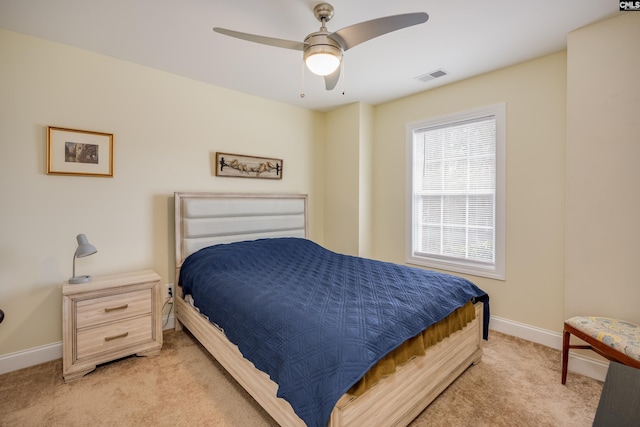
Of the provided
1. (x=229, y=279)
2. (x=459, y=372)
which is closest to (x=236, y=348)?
(x=229, y=279)

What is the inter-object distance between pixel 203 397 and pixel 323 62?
2289 mm

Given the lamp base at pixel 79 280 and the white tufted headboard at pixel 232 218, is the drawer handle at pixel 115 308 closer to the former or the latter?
the lamp base at pixel 79 280

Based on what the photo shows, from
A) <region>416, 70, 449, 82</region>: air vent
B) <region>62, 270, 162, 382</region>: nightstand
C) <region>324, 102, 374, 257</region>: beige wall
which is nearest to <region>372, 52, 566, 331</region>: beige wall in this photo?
<region>416, 70, 449, 82</region>: air vent

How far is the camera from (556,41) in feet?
7.73

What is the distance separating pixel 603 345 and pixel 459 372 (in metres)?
0.87

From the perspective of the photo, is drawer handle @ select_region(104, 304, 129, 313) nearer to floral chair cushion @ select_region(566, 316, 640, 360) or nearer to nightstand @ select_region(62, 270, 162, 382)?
nightstand @ select_region(62, 270, 162, 382)

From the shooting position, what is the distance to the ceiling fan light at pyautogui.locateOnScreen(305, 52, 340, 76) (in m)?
1.75

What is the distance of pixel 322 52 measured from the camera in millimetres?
1730

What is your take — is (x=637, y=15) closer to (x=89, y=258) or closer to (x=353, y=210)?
(x=353, y=210)

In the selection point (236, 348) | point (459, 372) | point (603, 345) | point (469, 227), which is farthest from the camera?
point (469, 227)

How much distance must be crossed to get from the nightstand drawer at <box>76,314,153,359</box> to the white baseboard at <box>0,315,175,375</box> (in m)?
0.49

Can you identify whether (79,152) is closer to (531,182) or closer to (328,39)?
(328,39)

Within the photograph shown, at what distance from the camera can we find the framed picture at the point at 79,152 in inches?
92.5

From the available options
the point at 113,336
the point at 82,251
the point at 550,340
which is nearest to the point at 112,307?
the point at 113,336
